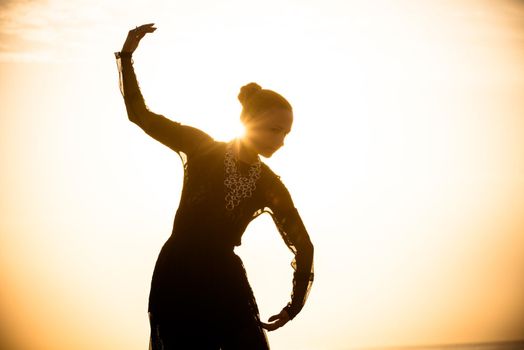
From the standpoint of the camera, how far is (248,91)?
3242 mm

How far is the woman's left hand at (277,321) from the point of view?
3.25 meters

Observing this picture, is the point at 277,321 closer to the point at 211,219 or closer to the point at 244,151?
the point at 211,219

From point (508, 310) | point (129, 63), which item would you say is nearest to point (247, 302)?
point (129, 63)

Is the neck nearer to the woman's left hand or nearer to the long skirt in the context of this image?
the long skirt

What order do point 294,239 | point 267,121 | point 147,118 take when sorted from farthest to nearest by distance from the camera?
point 294,239
point 147,118
point 267,121

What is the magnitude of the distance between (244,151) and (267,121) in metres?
0.19

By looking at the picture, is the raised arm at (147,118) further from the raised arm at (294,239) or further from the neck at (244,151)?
the raised arm at (294,239)

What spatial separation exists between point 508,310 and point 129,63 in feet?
61.7

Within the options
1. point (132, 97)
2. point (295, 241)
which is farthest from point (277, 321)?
point (132, 97)

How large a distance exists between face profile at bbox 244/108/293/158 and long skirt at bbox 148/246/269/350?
47 centimetres

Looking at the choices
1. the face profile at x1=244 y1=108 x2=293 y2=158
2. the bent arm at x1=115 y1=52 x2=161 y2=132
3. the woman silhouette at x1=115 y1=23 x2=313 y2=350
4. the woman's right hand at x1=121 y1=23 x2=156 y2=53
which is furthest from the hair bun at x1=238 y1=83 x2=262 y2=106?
the woman's right hand at x1=121 y1=23 x2=156 y2=53

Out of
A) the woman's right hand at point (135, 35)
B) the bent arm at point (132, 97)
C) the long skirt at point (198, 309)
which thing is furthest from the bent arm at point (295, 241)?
the woman's right hand at point (135, 35)

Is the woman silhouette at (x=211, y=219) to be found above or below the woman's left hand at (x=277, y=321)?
above

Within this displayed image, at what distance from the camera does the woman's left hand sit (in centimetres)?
325
